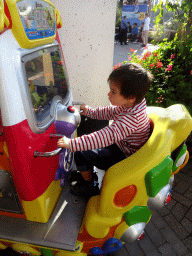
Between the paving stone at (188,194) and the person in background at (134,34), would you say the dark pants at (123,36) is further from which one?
the paving stone at (188,194)

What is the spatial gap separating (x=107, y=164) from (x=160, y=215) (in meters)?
0.94

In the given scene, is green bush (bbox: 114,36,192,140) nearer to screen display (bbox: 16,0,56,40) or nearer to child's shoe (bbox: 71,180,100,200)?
child's shoe (bbox: 71,180,100,200)

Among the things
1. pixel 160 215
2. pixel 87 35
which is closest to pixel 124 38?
pixel 87 35

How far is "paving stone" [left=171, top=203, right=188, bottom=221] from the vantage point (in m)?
2.08

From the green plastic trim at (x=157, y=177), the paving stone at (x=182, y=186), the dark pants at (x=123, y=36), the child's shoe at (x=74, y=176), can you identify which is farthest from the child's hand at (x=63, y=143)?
the dark pants at (x=123, y=36)

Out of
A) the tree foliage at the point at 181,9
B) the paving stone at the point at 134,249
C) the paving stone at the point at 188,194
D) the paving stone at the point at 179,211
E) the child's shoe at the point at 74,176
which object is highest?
the tree foliage at the point at 181,9

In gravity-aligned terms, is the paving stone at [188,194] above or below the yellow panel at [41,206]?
below

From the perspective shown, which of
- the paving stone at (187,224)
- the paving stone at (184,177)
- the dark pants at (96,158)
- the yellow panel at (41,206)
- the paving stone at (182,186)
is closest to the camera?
the yellow panel at (41,206)

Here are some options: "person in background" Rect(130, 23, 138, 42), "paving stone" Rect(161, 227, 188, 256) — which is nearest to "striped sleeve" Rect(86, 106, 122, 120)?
"paving stone" Rect(161, 227, 188, 256)

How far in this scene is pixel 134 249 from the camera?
175 centimetres

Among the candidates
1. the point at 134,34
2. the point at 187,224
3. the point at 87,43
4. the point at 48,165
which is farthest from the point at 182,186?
the point at 134,34

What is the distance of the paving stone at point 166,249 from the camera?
1.74m

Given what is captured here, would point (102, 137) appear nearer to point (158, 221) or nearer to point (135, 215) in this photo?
point (135, 215)

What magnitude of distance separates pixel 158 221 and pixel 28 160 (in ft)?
5.05
